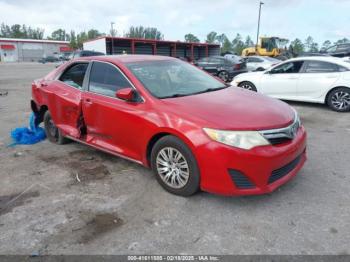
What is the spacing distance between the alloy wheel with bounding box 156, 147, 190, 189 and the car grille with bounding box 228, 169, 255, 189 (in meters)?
0.49

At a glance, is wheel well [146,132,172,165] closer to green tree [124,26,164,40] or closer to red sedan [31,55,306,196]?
red sedan [31,55,306,196]

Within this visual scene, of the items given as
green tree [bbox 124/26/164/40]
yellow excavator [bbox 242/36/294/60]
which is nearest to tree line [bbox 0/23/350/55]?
green tree [bbox 124/26/164/40]

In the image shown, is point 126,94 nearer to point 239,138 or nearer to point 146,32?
point 239,138

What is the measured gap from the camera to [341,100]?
8.07 m

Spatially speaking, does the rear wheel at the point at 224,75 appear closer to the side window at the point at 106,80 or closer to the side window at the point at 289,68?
the side window at the point at 289,68

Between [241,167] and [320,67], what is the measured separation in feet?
21.9

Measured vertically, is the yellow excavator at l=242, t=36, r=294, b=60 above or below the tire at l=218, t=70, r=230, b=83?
above

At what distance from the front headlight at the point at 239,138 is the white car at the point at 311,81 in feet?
20.4

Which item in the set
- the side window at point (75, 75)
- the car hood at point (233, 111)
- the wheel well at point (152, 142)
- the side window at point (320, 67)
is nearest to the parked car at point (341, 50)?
the side window at point (320, 67)

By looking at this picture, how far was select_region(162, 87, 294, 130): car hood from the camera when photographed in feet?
10.2

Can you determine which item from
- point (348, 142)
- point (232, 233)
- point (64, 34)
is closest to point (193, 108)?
point (232, 233)

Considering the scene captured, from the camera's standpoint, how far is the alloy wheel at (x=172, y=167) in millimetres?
3316

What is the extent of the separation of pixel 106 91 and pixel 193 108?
1.41 m

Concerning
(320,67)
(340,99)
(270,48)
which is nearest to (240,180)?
(340,99)
